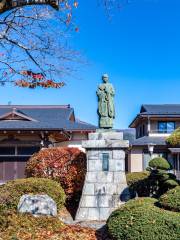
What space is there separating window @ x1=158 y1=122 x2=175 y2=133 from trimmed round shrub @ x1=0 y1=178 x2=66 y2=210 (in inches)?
913

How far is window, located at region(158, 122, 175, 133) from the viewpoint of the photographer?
32.8 meters

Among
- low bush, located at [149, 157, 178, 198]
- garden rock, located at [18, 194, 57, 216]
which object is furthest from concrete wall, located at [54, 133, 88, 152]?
garden rock, located at [18, 194, 57, 216]

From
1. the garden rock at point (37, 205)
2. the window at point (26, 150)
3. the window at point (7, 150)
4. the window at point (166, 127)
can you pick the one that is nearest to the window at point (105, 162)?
the garden rock at point (37, 205)

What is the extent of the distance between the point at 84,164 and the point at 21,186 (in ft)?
10.1

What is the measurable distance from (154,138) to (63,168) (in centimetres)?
2079

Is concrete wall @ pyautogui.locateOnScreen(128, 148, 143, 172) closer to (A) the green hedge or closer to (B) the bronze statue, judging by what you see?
(B) the bronze statue

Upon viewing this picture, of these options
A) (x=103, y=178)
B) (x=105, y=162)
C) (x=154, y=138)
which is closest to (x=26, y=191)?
(x=103, y=178)

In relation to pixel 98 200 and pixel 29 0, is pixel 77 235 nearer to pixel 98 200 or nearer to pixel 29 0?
pixel 98 200

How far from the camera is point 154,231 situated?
745cm

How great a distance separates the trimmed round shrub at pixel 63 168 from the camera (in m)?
12.6

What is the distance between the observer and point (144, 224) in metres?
7.59

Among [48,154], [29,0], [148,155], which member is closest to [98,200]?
[48,154]

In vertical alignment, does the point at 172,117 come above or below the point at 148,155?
above

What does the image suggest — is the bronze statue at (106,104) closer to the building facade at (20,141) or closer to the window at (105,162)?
the window at (105,162)
